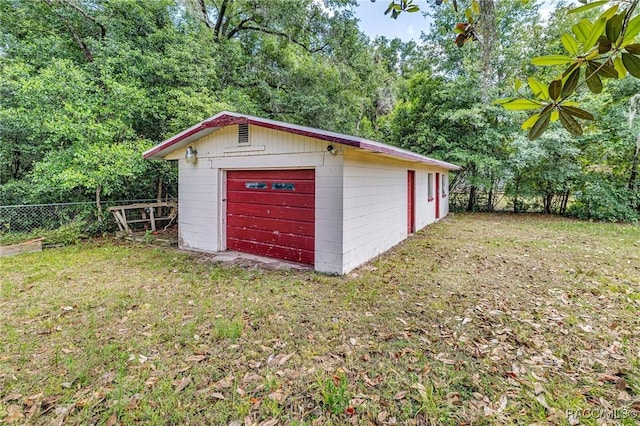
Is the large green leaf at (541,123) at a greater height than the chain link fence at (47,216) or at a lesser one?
greater

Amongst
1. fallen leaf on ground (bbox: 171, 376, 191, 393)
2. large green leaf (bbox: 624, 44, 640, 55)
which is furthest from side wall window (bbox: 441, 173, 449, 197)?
large green leaf (bbox: 624, 44, 640, 55)

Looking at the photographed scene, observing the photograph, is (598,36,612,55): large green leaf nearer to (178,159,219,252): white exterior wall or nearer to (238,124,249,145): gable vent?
(238,124,249,145): gable vent

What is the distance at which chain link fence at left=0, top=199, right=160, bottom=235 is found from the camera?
21.6ft

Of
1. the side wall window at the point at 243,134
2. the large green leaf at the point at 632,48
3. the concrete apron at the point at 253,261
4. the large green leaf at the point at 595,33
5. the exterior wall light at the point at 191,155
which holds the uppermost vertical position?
the side wall window at the point at 243,134

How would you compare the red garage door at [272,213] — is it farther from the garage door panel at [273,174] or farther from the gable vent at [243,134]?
the gable vent at [243,134]

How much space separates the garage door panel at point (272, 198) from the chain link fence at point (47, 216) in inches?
161

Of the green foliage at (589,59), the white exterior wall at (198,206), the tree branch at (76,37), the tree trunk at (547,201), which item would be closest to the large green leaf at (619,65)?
the green foliage at (589,59)

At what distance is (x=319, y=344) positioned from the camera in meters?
2.92

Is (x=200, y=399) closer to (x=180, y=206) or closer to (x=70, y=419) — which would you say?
(x=70, y=419)

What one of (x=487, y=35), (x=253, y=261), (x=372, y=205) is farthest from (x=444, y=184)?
(x=253, y=261)

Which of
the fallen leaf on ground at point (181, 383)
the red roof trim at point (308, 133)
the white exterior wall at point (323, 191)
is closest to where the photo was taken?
the fallen leaf on ground at point (181, 383)

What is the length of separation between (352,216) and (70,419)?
13.0 feet

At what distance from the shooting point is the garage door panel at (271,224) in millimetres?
5270

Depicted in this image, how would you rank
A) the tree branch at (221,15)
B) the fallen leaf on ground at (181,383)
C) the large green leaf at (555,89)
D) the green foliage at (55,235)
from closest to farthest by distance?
the large green leaf at (555,89), the fallen leaf on ground at (181,383), the green foliage at (55,235), the tree branch at (221,15)
